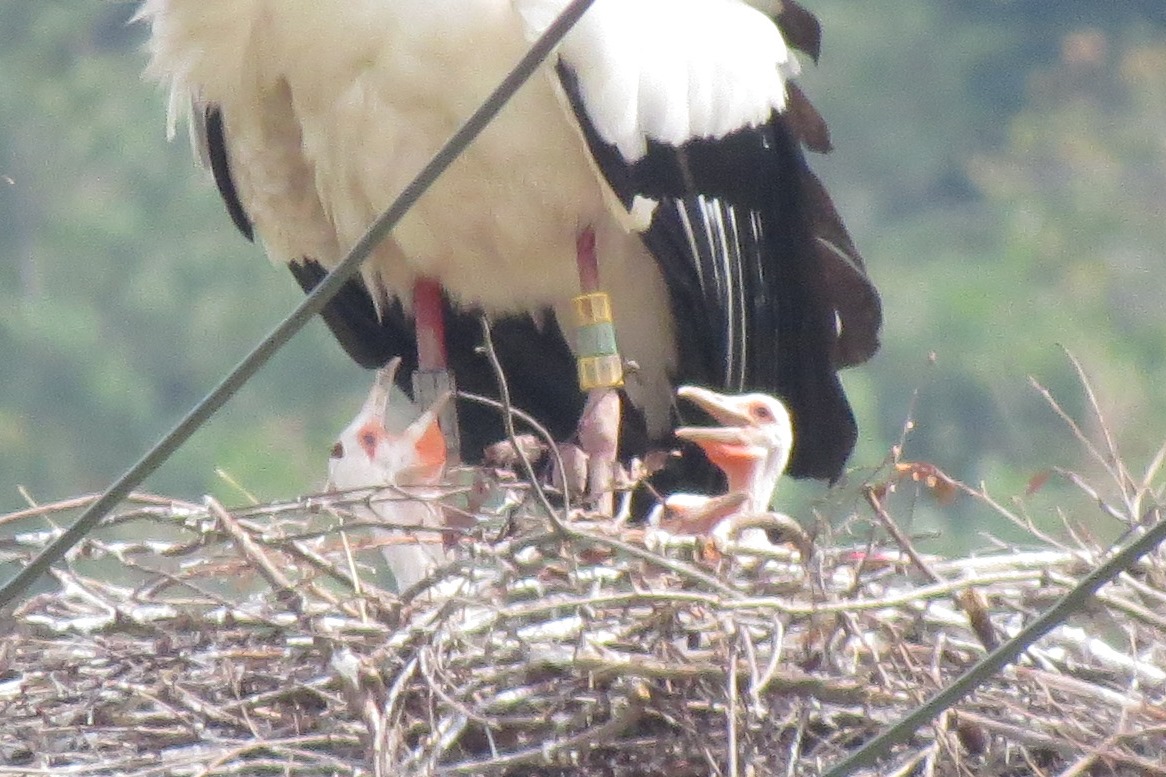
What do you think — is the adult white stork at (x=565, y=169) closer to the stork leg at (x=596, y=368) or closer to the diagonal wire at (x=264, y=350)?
the stork leg at (x=596, y=368)

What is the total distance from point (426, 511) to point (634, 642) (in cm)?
108

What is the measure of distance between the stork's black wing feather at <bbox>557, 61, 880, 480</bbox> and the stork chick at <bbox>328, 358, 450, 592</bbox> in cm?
65

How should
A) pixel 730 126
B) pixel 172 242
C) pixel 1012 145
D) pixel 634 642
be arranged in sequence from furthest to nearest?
pixel 1012 145, pixel 172 242, pixel 730 126, pixel 634 642

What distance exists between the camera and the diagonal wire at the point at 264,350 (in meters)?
3.42

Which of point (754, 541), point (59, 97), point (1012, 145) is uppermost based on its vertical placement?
point (754, 541)

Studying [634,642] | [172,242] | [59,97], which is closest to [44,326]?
[172,242]

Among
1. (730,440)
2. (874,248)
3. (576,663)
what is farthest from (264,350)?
(874,248)

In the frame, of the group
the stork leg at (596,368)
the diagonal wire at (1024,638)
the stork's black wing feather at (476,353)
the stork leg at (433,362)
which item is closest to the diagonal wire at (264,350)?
the diagonal wire at (1024,638)

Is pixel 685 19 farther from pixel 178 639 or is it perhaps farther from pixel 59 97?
pixel 59 97

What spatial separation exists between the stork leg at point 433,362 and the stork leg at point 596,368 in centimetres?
38

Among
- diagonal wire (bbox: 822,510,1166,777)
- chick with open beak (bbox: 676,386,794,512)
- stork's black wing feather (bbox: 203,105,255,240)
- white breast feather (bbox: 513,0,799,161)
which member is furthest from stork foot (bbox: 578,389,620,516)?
diagonal wire (bbox: 822,510,1166,777)

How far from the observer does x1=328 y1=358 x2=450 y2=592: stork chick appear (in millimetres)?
4902

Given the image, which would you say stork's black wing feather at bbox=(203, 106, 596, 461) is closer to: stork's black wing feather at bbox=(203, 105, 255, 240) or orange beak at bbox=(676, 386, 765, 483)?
stork's black wing feather at bbox=(203, 105, 255, 240)

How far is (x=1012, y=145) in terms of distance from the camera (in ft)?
69.9
